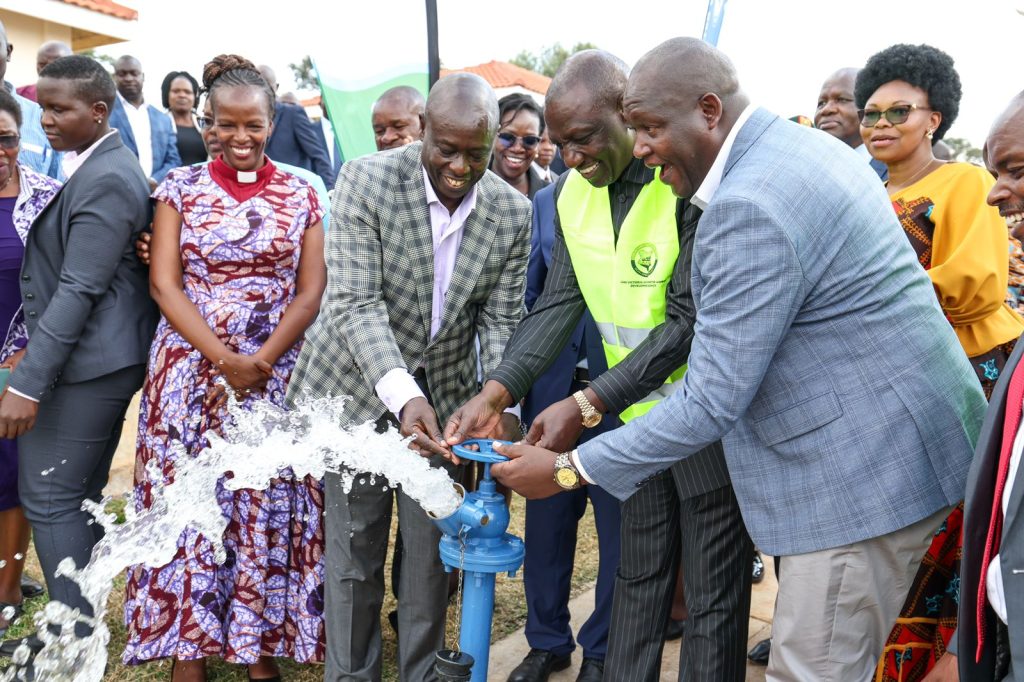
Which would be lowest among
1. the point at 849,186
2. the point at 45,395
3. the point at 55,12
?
the point at 45,395

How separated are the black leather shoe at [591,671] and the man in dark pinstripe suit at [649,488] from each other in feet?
2.15

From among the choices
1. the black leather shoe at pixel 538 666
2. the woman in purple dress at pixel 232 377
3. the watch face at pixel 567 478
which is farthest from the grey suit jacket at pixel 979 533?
the woman in purple dress at pixel 232 377

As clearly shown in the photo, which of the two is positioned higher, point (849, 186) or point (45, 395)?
point (849, 186)

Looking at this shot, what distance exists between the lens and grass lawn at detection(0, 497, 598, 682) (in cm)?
358

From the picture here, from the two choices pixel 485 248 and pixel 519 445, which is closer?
pixel 519 445

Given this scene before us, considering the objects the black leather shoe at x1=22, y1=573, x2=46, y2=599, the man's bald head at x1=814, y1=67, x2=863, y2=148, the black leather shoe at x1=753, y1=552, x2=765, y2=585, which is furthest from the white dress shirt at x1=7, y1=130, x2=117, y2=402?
the black leather shoe at x1=753, y1=552, x2=765, y2=585

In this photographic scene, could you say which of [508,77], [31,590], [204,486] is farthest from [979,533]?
[508,77]

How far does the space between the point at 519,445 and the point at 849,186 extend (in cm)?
109

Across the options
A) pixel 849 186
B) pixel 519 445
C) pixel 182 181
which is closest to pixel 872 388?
pixel 849 186

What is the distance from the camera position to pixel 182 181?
342cm

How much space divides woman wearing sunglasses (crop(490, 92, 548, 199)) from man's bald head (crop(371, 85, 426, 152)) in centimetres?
51

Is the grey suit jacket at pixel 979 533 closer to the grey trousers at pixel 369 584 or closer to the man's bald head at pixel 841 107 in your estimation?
the grey trousers at pixel 369 584

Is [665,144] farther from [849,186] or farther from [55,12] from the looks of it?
[55,12]

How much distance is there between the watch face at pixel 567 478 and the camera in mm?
2445
